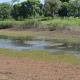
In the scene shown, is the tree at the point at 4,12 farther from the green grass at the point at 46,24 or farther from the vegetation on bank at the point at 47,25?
the vegetation on bank at the point at 47,25

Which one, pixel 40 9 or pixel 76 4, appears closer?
pixel 76 4

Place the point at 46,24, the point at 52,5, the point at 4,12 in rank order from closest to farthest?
the point at 46,24 → the point at 52,5 → the point at 4,12

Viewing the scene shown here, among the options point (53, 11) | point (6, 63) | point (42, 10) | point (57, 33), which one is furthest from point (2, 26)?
point (6, 63)

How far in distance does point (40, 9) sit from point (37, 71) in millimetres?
73954

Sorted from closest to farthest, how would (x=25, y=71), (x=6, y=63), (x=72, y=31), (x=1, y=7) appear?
(x=25, y=71), (x=6, y=63), (x=72, y=31), (x=1, y=7)

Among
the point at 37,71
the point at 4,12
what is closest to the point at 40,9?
the point at 4,12

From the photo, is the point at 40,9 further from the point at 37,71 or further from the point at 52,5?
the point at 37,71

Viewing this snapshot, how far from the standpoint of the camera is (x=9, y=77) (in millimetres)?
13945

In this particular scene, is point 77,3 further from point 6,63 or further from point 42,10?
point 6,63

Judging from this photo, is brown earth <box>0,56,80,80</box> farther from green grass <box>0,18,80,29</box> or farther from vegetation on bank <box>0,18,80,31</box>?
green grass <box>0,18,80,29</box>

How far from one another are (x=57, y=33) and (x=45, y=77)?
110ft

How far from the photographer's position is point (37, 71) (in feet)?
51.2

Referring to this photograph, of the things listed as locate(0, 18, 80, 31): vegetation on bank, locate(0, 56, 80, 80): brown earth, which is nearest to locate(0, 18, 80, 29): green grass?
locate(0, 18, 80, 31): vegetation on bank

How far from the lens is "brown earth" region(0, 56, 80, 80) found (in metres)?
14.2
